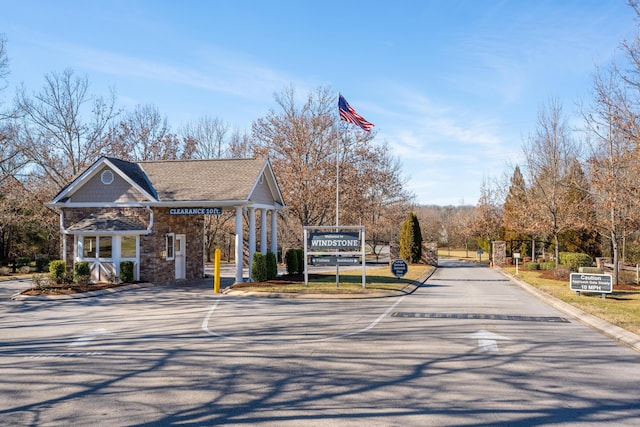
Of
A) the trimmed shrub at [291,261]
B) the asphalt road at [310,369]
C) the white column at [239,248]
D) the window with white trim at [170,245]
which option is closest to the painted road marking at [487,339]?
the asphalt road at [310,369]

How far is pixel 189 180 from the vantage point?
25.1 m

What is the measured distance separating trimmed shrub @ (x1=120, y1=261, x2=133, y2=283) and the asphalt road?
279 inches

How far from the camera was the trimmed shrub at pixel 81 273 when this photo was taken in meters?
21.7

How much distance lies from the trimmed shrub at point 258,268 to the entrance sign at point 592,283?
12.3 m

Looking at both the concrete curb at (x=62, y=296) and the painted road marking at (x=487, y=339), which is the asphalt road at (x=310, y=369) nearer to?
the painted road marking at (x=487, y=339)

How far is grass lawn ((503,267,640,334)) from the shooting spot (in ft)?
46.0

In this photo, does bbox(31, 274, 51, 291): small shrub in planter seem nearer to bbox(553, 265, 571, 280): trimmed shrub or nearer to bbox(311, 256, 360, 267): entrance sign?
bbox(311, 256, 360, 267): entrance sign

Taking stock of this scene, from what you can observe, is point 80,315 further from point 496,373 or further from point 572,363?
point 572,363

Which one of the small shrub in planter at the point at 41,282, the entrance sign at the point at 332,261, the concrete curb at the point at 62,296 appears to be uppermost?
the entrance sign at the point at 332,261

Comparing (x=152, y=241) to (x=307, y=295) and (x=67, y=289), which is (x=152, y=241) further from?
(x=307, y=295)

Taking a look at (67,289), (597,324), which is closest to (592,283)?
(597,324)

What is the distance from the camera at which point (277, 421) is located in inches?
245

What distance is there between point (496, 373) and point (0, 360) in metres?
8.29

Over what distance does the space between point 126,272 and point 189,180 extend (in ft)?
16.6
